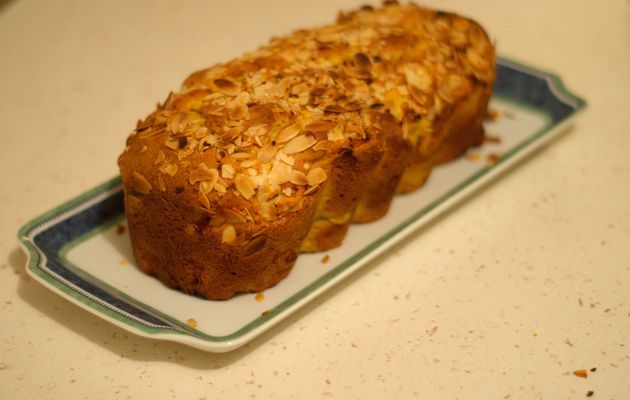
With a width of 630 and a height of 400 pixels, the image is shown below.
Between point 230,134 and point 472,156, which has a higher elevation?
point 230,134

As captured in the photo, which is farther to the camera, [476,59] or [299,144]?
[476,59]

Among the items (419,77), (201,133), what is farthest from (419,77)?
(201,133)

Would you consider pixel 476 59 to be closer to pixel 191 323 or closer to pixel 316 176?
pixel 316 176

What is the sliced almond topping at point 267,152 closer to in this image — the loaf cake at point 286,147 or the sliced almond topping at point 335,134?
the loaf cake at point 286,147

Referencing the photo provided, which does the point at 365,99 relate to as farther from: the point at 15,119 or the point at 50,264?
the point at 15,119

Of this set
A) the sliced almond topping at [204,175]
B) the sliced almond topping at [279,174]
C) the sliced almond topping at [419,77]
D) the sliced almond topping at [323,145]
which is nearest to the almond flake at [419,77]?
the sliced almond topping at [419,77]

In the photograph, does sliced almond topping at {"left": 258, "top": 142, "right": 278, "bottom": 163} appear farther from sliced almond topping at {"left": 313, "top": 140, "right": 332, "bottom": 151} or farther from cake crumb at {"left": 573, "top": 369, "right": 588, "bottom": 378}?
cake crumb at {"left": 573, "top": 369, "right": 588, "bottom": 378}

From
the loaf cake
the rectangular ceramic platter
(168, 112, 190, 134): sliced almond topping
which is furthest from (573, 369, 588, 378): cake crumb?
(168, 112, 190, 134): sliced almond topping
